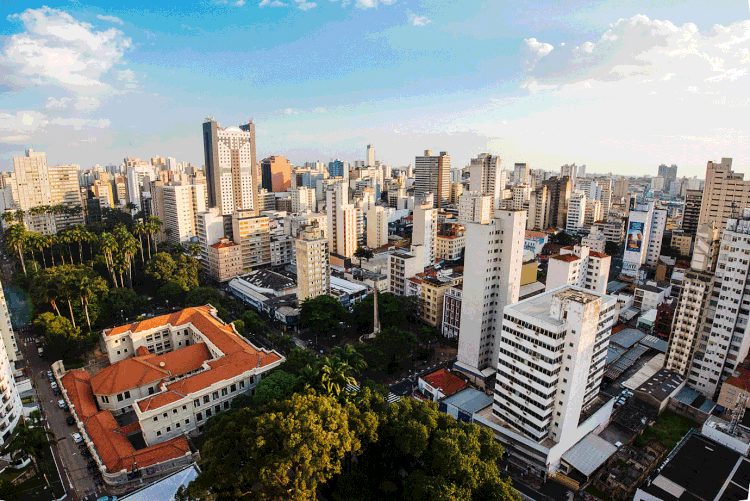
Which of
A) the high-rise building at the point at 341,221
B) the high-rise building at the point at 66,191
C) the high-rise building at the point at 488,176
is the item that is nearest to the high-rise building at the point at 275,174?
the high-rise building at the point at 66,191

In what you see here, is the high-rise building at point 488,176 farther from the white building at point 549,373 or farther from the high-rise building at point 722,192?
the white building at point 549,373

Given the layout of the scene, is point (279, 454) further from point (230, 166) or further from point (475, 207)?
point (230, 166)

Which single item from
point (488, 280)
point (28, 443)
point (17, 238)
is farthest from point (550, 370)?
point (17, 238)

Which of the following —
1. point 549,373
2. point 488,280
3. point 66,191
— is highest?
point 66,191

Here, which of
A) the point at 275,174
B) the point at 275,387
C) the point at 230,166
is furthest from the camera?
the point at 275,174

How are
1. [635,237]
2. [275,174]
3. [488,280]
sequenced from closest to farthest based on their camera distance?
1. [488,280]
2. [635,237]
3. [275,174]

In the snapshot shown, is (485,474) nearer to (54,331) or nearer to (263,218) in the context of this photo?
(54,331)
